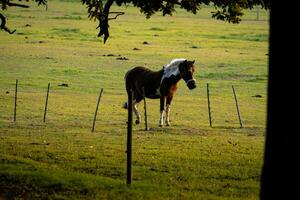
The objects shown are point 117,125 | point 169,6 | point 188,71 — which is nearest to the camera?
point 169,6

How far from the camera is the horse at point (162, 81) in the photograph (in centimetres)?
2950

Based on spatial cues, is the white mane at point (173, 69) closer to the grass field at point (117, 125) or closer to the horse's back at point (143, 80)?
the horse's back at point (143, 80)

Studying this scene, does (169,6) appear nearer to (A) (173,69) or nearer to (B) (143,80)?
(A) (173,69)

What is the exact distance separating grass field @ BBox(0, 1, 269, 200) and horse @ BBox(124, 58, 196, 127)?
1281 millimetres

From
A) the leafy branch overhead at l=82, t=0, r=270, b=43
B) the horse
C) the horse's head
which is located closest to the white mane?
the horse

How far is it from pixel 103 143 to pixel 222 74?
→ 34417 mm

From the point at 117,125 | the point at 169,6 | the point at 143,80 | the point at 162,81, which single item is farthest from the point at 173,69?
the point at 169,6

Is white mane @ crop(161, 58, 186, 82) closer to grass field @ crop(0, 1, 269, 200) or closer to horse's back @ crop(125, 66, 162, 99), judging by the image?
horse's back @ crop(125, 66, 162, 99)

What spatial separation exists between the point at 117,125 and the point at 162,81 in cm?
288

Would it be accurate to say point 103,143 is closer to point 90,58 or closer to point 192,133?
point 192,133

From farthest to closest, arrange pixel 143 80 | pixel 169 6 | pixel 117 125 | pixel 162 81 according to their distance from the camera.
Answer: pixel 143 80 < pixel 162 81 < pixel 117 125 < pixel 169 6

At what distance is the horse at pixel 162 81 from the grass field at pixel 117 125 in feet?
4.20

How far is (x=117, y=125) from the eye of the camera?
A: 1181 inches

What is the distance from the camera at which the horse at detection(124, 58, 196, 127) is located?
29.5 m
